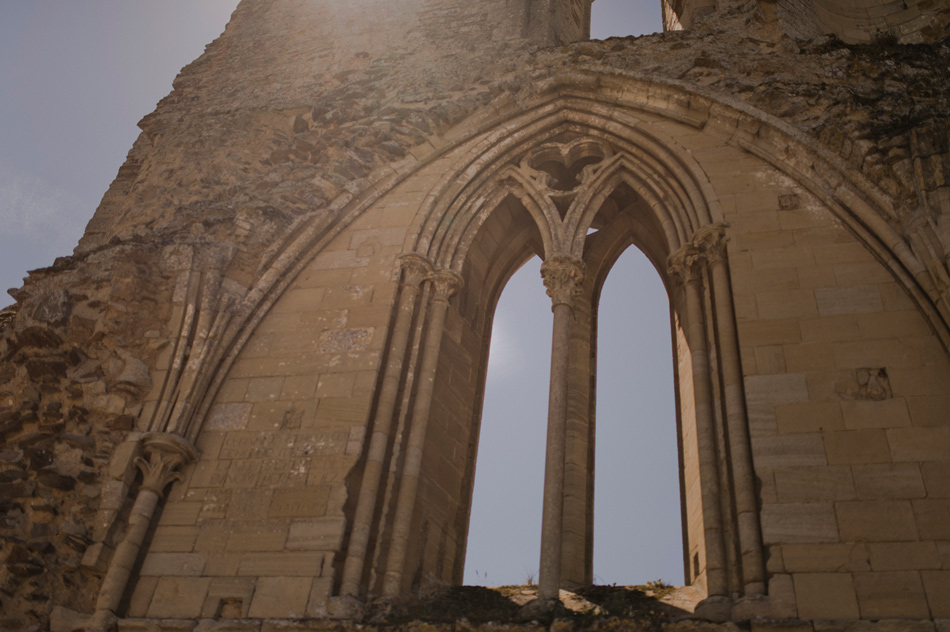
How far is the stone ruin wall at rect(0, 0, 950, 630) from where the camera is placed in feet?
18.3

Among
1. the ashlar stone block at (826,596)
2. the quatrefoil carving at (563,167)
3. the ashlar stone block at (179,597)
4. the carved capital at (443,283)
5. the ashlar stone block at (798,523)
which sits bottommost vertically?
the ashlar stone block at (179,597)

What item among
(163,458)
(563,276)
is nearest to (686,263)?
(563,276)

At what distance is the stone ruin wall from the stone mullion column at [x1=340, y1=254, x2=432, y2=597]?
14 cm

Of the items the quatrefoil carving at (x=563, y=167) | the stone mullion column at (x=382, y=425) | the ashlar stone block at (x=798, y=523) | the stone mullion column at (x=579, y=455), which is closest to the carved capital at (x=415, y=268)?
the stone mullion column at (x=382, y=425)

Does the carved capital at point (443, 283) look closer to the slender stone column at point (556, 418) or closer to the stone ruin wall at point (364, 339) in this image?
the stone ruin wall at point (364, 339)

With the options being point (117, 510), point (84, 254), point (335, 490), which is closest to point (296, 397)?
point (335, 490)

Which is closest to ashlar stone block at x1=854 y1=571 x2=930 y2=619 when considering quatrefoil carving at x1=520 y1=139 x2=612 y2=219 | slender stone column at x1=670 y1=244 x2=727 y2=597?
slender stone column at x1=670 y1=244 x2=727 y2=597

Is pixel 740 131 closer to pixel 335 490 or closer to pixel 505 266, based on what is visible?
pixel 505 266

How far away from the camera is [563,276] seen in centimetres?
771

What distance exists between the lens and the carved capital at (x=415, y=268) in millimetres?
7754

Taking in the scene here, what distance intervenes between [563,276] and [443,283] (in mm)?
1109

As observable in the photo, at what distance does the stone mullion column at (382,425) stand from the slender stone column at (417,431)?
7.2 inches

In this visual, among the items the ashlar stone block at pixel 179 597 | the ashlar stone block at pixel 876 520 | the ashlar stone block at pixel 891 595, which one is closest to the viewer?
the ashlar stone block at pixel 891 595

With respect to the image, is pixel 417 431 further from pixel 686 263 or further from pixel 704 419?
pixel 686 263
